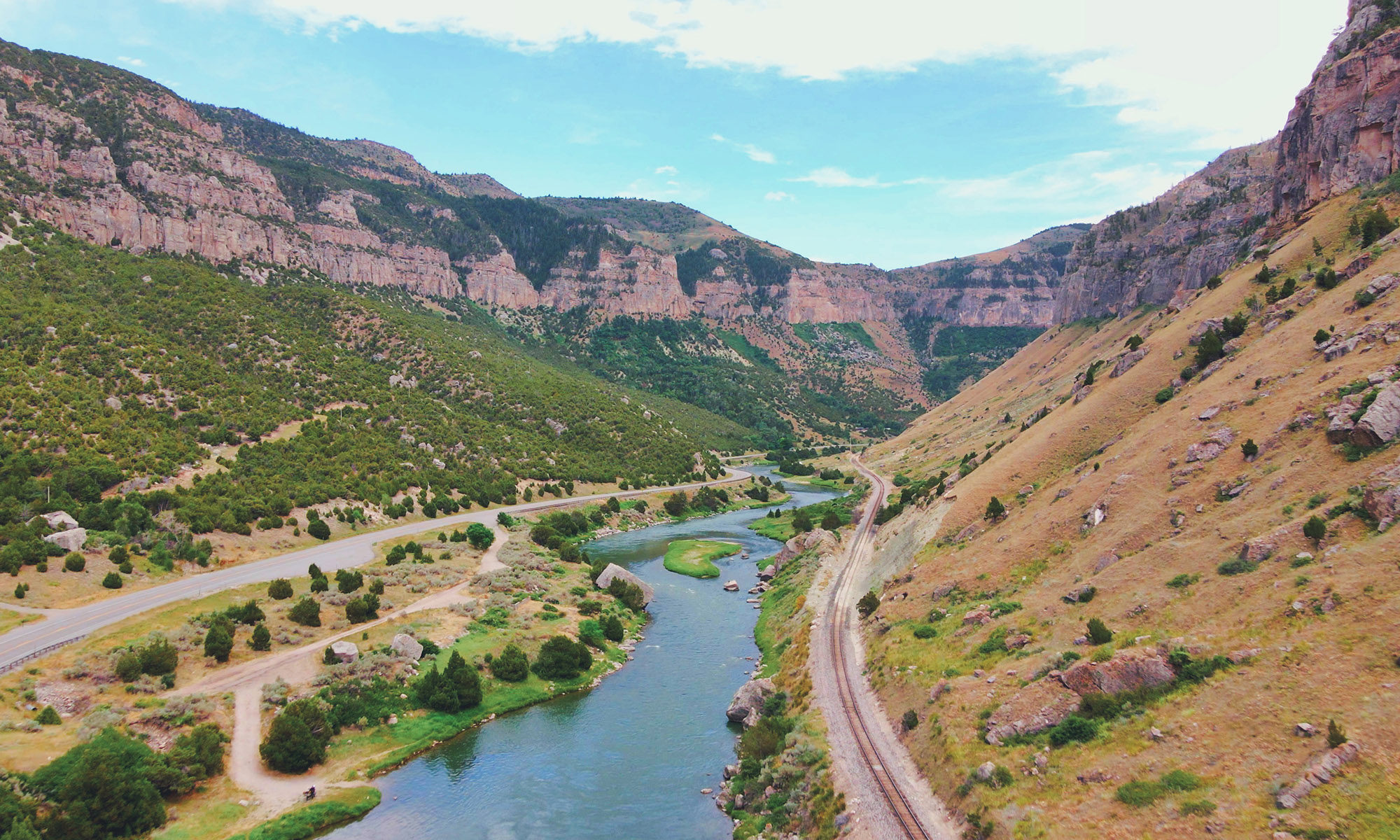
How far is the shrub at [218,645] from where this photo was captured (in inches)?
1436

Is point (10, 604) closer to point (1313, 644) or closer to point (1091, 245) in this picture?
point (1313, 644)

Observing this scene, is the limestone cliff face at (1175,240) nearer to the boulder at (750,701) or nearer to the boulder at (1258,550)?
the boulder at (1258,550)

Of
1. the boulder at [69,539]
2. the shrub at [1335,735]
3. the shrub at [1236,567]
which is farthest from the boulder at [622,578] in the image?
the shrub at [1335,735]

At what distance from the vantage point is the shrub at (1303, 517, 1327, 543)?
925 inches

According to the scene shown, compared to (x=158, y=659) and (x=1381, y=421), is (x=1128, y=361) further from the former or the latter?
(x=158, y=659)

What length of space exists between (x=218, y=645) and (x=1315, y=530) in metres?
50.1

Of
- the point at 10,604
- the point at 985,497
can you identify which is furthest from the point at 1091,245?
the point at 10,604

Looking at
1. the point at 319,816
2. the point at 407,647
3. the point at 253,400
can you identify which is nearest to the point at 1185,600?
the point at 319,816

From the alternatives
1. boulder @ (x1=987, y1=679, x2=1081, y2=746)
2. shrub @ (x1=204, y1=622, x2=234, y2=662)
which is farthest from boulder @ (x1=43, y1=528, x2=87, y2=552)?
boulder @ (x1=987, y1=679, x2=1081, y2=746)

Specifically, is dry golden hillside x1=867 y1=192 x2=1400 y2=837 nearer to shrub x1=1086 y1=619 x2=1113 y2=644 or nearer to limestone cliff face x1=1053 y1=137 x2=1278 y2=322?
shrub x1=1086 y1=619 x2=1113 y2=644

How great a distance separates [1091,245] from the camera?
15088cm

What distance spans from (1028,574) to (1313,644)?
17.0 meters

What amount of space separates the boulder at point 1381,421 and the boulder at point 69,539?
230ft

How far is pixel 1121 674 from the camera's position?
76.3 feet
